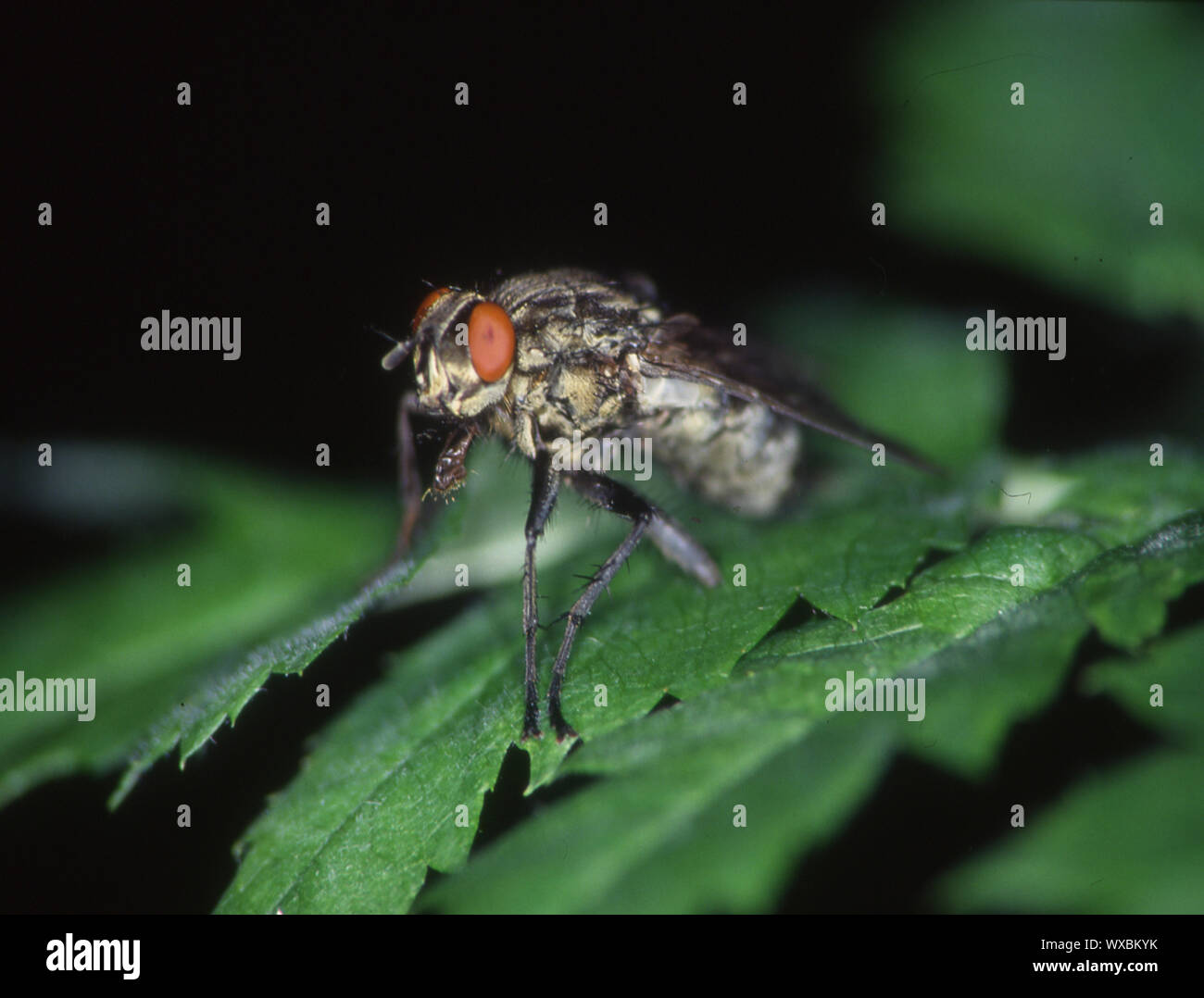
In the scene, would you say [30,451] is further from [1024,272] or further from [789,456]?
[1024,272]

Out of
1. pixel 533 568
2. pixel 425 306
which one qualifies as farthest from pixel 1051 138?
pixel 533 568

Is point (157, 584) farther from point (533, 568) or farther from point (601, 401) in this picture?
point (601, 401)

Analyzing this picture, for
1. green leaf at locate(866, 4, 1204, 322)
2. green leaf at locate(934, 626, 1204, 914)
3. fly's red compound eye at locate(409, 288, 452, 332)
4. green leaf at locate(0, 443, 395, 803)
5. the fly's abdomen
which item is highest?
green leaf at locate(866, 4, 1204, 322)

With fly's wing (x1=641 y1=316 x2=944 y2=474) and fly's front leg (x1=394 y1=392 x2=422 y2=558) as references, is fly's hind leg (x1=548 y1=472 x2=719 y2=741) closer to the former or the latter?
fly's wing (x1=641 y1=316 x2=944 y2=474)

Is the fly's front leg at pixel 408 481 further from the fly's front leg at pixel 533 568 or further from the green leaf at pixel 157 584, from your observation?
the fly's front leg at pixel 533 568

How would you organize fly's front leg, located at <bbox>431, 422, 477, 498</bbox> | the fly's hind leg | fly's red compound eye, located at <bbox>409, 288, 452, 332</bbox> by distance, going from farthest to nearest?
fly's red compound eye, located at <bbox>409, 288, 452, 332</bbox> < fly's front leg, located at <bbox>431, 422, 477, 498</bbox> < the fly's hind leg

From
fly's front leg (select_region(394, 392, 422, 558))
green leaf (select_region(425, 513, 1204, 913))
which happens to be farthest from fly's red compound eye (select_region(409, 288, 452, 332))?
green leaf (select_region(425, 513, 1204, 913))
